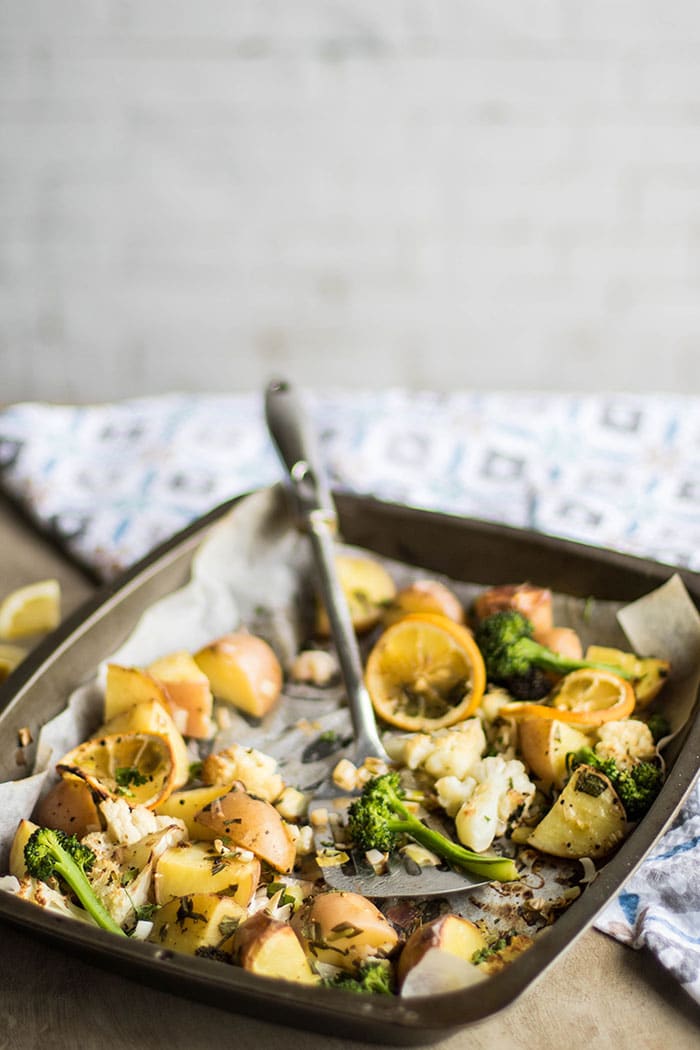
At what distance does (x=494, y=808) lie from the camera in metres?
1.15

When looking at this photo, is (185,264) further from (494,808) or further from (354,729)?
(494,808)

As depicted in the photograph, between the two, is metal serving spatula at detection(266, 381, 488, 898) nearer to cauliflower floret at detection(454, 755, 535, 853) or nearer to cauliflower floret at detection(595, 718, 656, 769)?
cauliflower floret at detection(454, 755, 535, 853)

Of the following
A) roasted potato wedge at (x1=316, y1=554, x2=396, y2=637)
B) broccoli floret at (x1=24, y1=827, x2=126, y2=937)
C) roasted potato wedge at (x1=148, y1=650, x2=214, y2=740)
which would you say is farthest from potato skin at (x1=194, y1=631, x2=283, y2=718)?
broccoli floret at (x1=24, y1=827, x2=126, y2=937)

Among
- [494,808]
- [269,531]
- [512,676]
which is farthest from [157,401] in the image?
[494,808]

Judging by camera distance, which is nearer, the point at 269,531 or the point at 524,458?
the point at 269,531

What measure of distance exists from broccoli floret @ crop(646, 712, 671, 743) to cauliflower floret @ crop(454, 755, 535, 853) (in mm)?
171

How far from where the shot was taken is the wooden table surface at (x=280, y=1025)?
39.0 inches

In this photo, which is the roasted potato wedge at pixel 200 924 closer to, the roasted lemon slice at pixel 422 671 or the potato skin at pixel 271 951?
the potato skin at pixel 271 951

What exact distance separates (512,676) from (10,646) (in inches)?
31.6

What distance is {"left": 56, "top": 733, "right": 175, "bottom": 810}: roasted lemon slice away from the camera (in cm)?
122

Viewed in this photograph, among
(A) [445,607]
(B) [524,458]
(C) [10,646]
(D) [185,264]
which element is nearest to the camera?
(A) [445,607]

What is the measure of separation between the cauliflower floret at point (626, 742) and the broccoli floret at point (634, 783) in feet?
0.07

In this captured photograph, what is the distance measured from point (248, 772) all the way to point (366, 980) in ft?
1.09

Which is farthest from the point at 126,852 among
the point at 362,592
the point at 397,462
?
the point at 397,462
